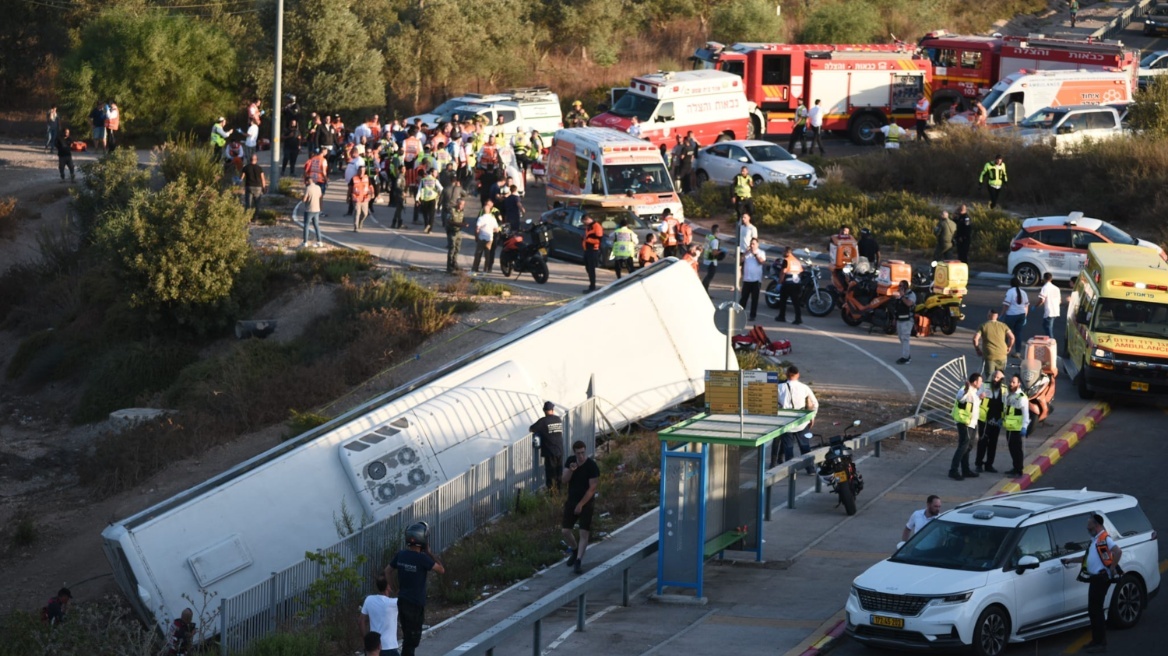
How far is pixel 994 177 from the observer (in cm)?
3734

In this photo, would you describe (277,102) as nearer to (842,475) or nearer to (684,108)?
(684,108)

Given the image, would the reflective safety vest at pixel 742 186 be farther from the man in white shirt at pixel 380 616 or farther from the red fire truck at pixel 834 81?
the man in white shirt at pixel 380 616

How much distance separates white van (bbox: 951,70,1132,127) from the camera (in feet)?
146

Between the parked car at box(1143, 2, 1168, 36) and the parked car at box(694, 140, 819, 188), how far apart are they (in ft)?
114

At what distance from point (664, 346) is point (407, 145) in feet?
45.3

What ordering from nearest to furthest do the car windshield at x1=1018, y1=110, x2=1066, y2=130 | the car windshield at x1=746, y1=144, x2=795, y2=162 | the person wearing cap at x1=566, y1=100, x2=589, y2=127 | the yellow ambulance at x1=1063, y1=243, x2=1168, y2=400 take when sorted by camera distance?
the yellow ambulance at x1=1063, y1=243, x2=1168, y2=400 < the car windshield at x1=746, y1=144, x2=795, y2=162 < the car windshield at x1=1018, y1=110, x2=1066, y2=130 < the person wearing cap at x1=566, y1=100, x2=589, y2=127

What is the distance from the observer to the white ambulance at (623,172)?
34031 millimetres

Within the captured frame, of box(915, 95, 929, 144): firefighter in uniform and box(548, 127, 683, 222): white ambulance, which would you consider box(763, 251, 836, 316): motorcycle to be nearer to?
box(548, 127, 683, 222): white ambulance

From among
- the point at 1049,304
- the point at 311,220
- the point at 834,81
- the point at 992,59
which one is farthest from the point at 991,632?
the point at 992,59

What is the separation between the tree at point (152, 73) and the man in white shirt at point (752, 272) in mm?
27406

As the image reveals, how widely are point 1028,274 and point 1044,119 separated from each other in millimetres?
12719

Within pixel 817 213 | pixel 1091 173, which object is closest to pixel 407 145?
pixel 817 213

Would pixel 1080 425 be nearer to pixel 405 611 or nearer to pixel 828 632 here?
pixel 828 632

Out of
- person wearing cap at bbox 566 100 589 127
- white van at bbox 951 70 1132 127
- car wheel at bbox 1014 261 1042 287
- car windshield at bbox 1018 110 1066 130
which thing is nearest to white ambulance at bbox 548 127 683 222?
car wheel at bbox 1014 261 1042 287
